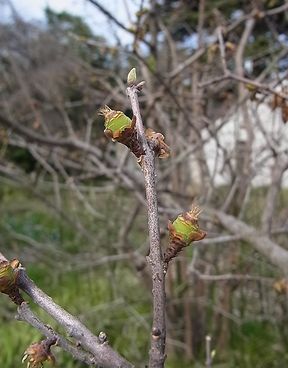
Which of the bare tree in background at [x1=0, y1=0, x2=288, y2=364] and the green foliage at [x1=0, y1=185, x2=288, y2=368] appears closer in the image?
the bare tree in background at [x1=0, y1=0, x2=288, y2=364]

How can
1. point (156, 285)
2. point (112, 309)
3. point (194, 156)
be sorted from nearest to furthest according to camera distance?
point (156, 285), point (194, 156), point (112, 309)

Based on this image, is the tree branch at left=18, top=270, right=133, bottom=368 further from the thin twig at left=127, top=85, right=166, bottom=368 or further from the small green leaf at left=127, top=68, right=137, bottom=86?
the small green leaf at left=127, top=68, right=137, bottom=86

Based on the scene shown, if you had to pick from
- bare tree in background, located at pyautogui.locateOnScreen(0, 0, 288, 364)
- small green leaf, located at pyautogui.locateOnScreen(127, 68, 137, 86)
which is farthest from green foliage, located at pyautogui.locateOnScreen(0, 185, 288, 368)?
small green leaf, located at pyautogui.locateOnScreen(127, 68, 137, 86)

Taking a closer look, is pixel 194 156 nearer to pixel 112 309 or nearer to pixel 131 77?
pixel 112 309

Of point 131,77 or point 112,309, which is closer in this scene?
point 131,77

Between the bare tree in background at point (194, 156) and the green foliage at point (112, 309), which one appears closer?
the bare tree in background at point (194, 156)

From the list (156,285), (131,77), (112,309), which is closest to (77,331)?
(156,285)

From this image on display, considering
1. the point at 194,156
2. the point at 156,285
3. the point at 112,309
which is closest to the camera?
the point at 156,285

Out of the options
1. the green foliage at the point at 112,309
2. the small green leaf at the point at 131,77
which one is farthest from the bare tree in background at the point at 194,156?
the small green leaf at the point at 131,77

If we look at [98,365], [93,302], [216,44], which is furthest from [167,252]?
[93,302]

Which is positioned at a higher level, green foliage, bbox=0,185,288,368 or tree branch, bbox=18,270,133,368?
tree branch, bbox=18,270,133,368

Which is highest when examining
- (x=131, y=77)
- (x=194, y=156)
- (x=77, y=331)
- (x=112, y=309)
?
(x=194, y=156)

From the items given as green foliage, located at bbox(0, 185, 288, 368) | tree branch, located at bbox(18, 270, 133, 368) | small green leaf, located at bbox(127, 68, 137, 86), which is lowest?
green foliage, located at bbox(0, 185, 288, 368)

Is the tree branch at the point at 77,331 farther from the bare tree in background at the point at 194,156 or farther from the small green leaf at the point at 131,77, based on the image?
the bare tree in background at the point at 194,156
